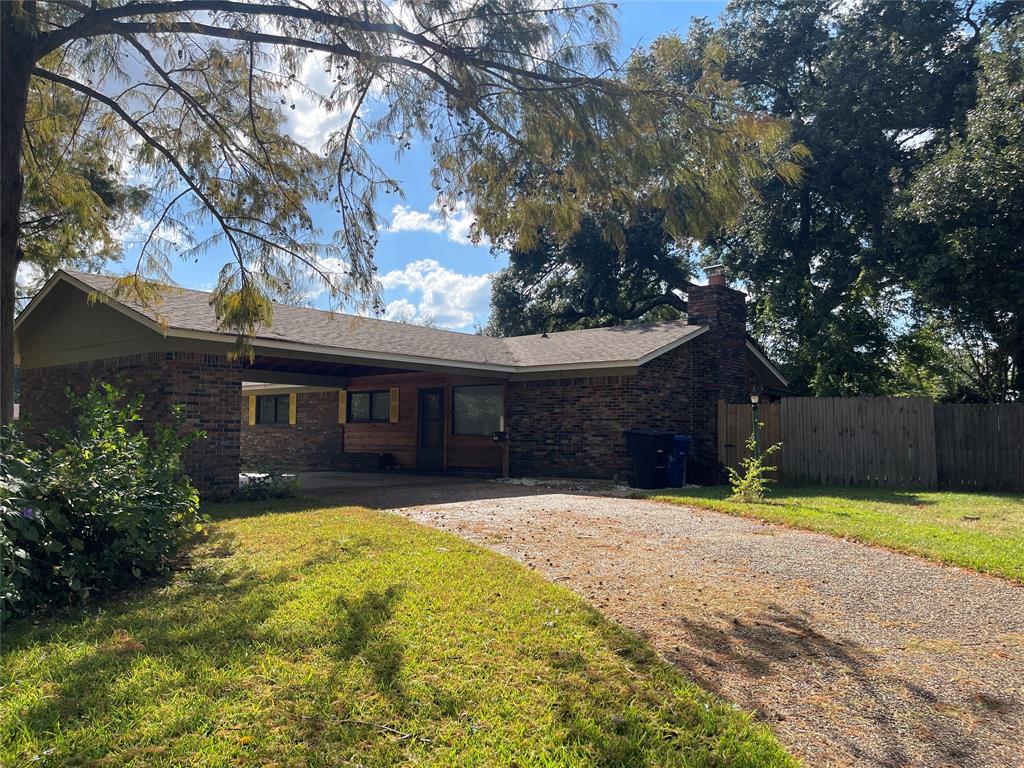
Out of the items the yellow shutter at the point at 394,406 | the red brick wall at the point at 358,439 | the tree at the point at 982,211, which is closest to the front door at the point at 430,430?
the red brick wall at the point at 358,439

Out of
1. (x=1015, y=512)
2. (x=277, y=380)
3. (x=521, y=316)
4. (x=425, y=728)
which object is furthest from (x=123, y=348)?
(x=521, y=316)

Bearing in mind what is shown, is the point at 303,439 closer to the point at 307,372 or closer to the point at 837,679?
the point at 307,372

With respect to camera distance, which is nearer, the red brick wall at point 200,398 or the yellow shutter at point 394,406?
the red brick wall at point 200,398

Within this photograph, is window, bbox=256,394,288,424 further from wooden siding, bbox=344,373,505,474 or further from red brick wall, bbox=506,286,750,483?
red brick wall, bbox=506,286,750,483

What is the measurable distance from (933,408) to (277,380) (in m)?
14.4

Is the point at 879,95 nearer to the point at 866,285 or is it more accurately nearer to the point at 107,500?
the point at 866,285

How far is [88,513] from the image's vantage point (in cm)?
492

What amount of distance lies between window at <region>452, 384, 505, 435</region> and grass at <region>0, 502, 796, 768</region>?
1055cm

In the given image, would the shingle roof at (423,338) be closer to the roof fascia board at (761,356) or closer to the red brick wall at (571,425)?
the red brick wall at (571,425)

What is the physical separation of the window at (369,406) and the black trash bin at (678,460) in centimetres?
746

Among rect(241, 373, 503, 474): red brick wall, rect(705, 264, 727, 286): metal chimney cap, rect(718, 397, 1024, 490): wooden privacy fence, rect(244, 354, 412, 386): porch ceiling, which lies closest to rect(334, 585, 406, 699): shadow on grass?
rect(241, 373, 503, 474): red brick wall

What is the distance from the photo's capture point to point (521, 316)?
29312mm

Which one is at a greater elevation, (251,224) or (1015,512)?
(251,224)

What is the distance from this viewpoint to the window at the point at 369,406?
1775cm
